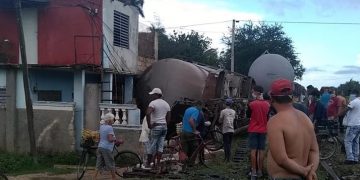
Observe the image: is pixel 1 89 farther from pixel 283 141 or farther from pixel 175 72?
pixel 283 141

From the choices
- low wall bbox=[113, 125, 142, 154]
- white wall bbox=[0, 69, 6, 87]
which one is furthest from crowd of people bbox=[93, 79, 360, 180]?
white wall bbox=[0, 69, 6, 87]

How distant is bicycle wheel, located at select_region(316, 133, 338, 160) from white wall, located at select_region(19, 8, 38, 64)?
31.3 feet

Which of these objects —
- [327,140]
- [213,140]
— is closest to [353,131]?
[327,140]

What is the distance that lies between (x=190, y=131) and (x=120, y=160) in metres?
1.89

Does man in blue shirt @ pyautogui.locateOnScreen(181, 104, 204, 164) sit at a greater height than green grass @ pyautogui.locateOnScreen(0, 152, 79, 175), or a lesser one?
greater

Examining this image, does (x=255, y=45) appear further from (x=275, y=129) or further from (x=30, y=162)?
(x=275, y=129)

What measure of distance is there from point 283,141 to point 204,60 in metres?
36.6

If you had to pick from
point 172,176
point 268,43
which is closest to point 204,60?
point 268,43

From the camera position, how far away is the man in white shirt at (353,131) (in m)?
12.5

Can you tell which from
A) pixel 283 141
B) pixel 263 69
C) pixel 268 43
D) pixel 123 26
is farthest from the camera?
pixel 268 43

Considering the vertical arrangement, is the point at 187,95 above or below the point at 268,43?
below

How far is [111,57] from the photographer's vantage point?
60.3ft

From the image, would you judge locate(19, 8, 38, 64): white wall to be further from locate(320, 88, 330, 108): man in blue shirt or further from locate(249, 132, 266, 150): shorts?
locate(249, 132, 266, 150): shorts

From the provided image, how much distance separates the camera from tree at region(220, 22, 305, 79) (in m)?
46.2
